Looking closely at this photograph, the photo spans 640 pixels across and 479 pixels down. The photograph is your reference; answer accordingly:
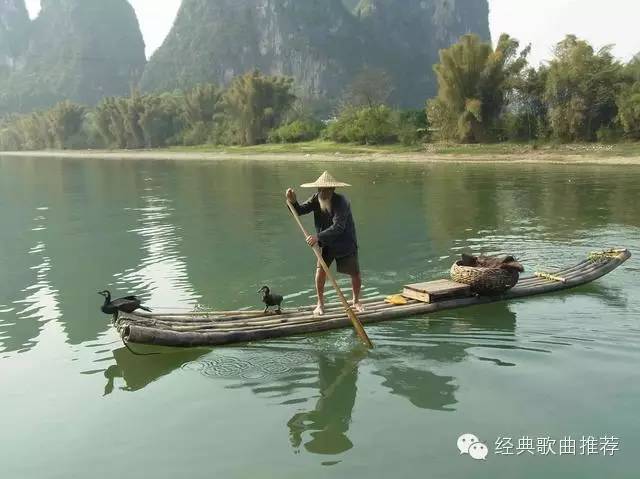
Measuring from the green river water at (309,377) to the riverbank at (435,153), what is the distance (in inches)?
978

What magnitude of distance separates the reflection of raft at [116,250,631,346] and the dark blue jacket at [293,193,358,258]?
828mm

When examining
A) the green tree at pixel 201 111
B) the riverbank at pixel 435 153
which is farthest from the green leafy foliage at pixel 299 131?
the green tree at pixel 201 111

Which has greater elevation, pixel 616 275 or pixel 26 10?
pixel 26 10

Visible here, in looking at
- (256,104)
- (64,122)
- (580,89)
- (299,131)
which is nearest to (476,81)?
(580,89)

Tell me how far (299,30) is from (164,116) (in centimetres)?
7681

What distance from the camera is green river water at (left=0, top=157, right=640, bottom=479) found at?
16.1 ft

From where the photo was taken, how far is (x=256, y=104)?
66812mm

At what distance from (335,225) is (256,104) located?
61727mm

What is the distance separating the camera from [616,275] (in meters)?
10.1

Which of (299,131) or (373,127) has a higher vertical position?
(299,131)

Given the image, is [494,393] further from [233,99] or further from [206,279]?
[233,99]

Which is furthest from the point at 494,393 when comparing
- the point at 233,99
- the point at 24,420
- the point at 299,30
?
the point at 299,30

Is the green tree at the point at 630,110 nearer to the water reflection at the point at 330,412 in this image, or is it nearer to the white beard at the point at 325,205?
the white beard at the point at 325,205

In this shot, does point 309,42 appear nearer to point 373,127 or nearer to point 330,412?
point 373,127
